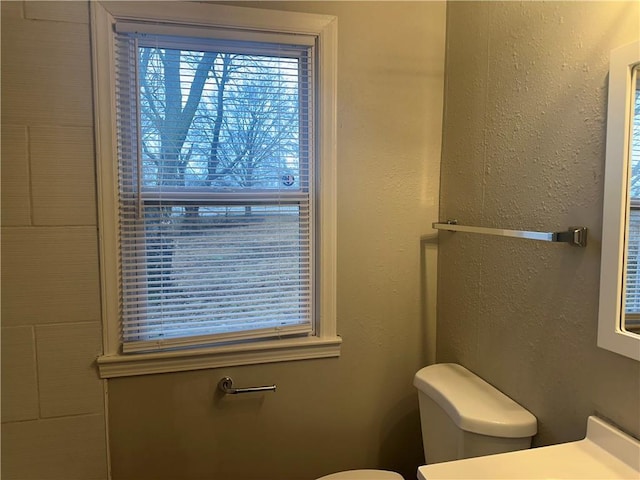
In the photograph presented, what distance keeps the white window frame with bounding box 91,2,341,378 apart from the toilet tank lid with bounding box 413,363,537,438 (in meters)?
0.39

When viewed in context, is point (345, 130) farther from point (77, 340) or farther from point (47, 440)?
point (47, 440)

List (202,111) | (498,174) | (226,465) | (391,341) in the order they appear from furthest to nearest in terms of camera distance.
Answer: (391,341)
(226,465)
(202,111)
(498,174)

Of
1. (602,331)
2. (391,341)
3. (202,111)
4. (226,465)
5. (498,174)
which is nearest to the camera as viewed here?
(602,331)

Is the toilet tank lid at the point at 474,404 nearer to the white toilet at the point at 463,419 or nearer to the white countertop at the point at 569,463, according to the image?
the white toilet at the point at 463,419

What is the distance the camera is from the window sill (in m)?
1.52

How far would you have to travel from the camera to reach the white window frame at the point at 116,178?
1441mm

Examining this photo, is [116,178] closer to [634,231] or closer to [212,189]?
[212,189]

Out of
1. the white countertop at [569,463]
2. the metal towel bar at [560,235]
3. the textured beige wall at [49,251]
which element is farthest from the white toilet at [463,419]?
the textured beige wall at [49,251]

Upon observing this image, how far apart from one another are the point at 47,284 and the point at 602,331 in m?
1.57

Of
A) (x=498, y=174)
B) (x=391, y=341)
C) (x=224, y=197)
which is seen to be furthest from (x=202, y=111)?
(x=391, y=341)

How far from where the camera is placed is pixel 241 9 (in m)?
1.53

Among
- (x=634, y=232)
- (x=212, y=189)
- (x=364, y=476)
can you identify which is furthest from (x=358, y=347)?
(x=634, y=232)

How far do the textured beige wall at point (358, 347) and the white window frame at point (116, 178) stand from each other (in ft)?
0.13

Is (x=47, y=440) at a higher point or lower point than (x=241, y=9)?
lower
